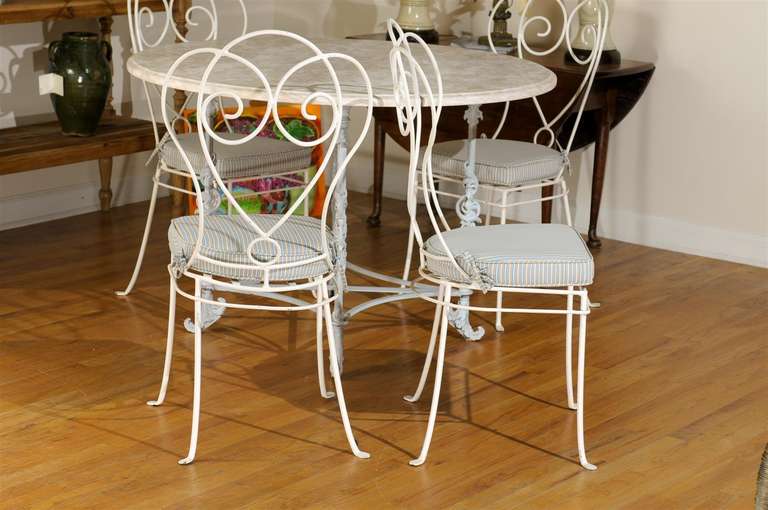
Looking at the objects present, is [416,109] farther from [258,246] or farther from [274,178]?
[274,178]

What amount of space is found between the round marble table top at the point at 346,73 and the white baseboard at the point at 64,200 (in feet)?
4.61

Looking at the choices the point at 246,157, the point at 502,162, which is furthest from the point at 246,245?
the point at 502,162

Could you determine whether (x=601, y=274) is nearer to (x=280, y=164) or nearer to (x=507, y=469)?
(x=280, y=164)

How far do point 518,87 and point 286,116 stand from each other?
1.84 meters

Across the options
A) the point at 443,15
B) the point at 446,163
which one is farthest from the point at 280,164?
the point at 443,15

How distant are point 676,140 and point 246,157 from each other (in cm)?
172

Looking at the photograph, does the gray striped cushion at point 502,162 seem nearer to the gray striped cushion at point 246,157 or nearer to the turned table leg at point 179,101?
the gray striped cushion at point 246,157

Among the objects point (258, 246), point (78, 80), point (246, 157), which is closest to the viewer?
point (258, 246)

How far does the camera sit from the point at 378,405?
9.73 feet

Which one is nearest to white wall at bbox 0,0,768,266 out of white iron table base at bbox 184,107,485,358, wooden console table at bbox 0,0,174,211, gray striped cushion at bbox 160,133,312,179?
wooden console table at bbox 0,0,174,211

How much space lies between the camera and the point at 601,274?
4.10 meters

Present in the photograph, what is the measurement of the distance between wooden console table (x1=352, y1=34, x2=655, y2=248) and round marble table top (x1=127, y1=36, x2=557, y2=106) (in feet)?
2.35

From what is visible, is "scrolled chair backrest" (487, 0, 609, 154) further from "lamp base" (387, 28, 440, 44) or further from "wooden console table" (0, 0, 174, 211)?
"wooden console table" (0, 0, 174, 211)

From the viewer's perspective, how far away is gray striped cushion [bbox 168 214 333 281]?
2.63 meters
